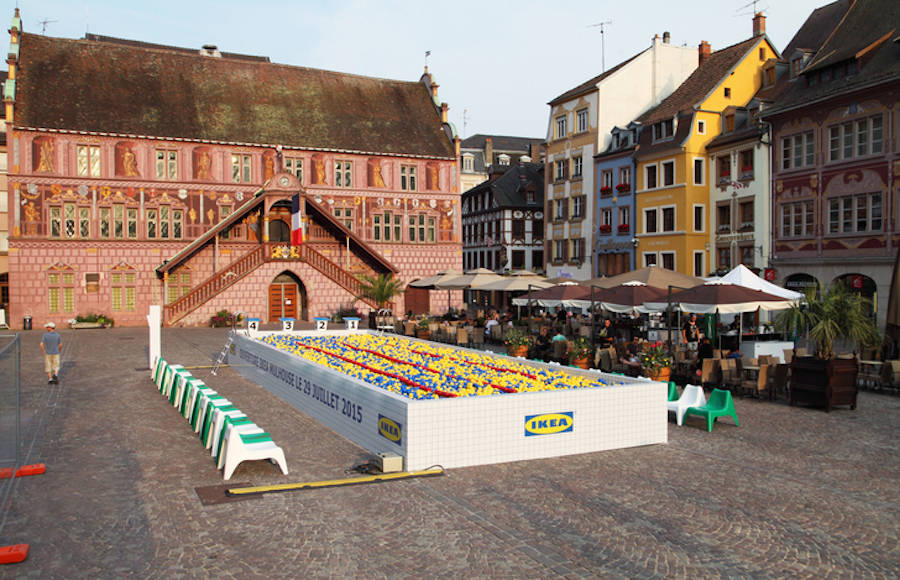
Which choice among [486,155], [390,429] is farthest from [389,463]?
[486,155]

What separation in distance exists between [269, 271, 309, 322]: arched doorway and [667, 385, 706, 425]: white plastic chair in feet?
101

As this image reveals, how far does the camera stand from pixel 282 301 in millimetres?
42844

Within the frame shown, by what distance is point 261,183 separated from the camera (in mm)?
43438

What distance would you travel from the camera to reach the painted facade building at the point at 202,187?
1544 inches

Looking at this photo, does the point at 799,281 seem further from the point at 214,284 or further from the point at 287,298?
the point at 214,284

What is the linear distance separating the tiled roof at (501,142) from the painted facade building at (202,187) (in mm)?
31348

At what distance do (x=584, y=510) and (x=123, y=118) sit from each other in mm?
38904

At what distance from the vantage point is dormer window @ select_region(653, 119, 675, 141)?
4122 cm

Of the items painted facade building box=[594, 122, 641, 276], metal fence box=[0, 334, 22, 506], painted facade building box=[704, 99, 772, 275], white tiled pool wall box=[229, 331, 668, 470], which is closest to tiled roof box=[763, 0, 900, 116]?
painted facade building box=[704, 99, 772, 275]

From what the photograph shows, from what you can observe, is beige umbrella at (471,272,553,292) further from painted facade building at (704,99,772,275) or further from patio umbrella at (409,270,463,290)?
painted facade building at (704,99,772,275)

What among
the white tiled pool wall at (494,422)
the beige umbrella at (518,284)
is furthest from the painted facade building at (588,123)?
the white tiled pool wall at (494,422)

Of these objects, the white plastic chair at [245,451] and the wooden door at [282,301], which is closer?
the white plastic chair at [245,451]

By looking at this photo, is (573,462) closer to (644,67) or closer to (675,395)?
(675,395)

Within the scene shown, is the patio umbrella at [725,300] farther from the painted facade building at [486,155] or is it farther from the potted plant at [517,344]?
the painted facade building at [486,155]
